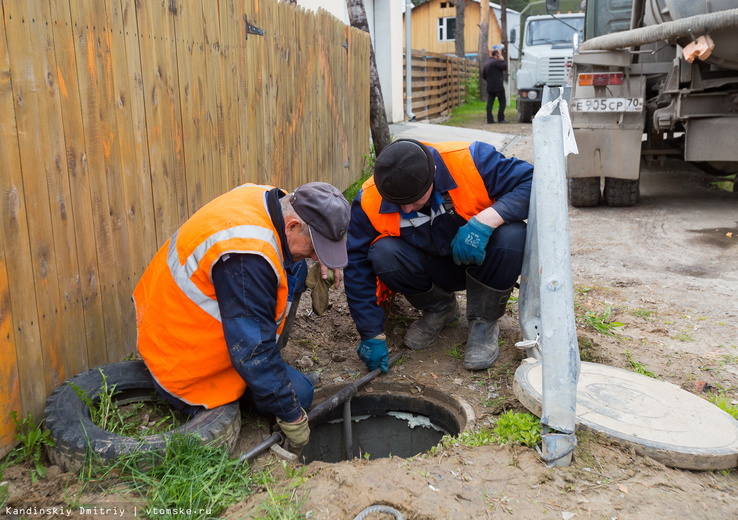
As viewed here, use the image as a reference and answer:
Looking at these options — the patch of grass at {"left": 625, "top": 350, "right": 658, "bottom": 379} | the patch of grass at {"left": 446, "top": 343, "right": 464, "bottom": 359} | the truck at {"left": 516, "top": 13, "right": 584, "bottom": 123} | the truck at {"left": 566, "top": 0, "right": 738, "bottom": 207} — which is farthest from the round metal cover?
the truck at {"left": 516, "top": 13, "right": 584, "bottom": 123}

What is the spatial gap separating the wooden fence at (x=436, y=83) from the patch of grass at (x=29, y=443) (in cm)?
1556

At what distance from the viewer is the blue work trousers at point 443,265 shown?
11.1 ft

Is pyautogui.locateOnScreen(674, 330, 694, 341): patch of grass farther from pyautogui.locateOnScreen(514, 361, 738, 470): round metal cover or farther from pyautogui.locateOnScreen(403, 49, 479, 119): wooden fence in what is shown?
pyautogui.locateOnScreen(403, 49, 479, 119): wooden fence

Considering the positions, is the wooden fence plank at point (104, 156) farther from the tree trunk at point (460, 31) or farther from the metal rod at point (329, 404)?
the tree trunk at point (460, 31)

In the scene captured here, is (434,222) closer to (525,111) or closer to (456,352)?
(456,352)

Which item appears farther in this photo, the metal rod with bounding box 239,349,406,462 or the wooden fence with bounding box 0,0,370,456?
the metal rod with bounding box 239,349,406,462

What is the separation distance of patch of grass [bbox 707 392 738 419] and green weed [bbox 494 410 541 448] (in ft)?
3.06

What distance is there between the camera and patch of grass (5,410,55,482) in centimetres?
238

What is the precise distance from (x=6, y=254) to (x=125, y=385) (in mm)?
779

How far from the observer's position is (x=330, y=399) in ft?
10.4

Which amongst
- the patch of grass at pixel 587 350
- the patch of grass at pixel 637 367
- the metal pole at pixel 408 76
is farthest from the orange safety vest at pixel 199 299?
the metal pole at pixel 408 76

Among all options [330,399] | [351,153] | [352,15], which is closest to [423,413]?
[330,399]

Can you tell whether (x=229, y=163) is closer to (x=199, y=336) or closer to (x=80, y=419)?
(x=199, y=336)

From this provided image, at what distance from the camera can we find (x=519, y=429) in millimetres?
2652
